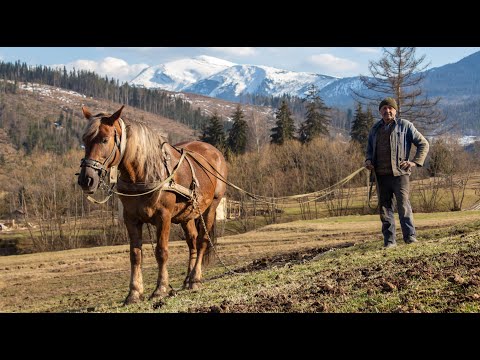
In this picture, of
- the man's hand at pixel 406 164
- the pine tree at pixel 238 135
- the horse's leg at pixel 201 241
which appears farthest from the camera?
the pine tree at pixel 238 135

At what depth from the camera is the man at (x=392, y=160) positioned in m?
10.0

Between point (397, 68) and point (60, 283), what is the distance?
113ft

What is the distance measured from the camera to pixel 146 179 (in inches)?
324

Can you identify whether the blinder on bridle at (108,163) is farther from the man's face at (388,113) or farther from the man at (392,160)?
the man's face at (388,113)

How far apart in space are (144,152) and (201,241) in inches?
118

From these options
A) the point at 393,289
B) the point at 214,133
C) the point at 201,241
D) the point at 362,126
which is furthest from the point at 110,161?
the point at 362,126

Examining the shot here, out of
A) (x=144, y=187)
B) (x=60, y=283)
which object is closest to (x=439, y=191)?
(x=60, y=283)

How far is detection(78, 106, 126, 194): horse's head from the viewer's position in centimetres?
726

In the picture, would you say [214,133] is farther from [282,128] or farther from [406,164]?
[406,164]

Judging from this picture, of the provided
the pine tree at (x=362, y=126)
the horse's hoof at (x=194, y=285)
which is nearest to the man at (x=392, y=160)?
the horse's hoof at (x=194, y=285)

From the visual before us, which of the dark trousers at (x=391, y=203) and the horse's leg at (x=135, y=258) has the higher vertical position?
the dark trousers at (x=391, y=203)

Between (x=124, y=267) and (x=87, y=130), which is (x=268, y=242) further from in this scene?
(x=87, y=130)
